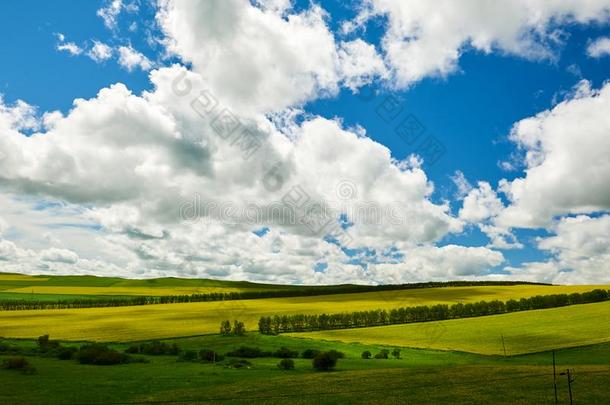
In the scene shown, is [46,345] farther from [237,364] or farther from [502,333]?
[502,333]

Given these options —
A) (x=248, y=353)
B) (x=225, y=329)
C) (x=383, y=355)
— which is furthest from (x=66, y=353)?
(x=383, y=355)

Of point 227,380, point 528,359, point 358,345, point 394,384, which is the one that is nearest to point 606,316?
point 528,359

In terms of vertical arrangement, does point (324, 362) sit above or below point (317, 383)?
below

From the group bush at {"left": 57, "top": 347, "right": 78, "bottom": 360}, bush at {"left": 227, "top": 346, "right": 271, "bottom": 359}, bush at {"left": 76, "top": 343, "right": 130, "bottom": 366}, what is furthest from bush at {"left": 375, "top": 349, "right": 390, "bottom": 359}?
bush at {"left": 57, "top": 347, "right": 78, "bottom": 360}

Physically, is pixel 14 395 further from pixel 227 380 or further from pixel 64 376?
pixel 227 380

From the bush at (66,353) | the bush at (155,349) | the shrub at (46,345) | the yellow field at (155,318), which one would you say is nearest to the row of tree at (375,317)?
the yellow field at (155,318)

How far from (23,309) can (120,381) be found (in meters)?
122

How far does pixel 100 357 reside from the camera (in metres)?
63.7

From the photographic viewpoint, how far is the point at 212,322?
108 meters

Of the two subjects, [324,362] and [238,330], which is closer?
[324,362]

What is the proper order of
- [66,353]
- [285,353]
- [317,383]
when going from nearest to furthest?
[317,383] < [66,353] < [285,353]

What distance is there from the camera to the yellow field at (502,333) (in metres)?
71.2

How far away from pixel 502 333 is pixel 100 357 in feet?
218

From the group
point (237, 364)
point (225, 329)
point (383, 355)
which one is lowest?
point (383, 355)
